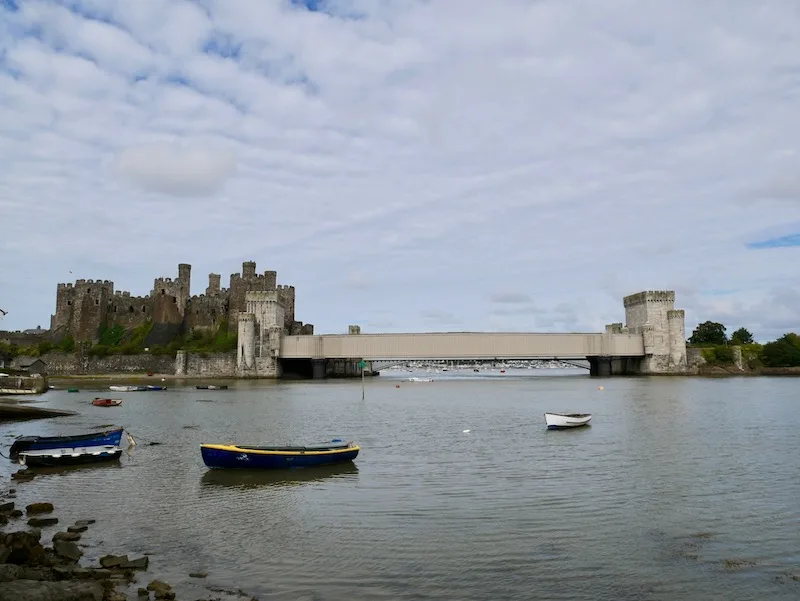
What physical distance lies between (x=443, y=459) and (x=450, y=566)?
1145 cm

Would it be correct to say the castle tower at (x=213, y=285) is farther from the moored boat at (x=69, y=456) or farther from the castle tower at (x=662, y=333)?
the moored boat at (x=69, y=456)

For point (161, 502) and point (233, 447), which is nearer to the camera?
point (161, 502)

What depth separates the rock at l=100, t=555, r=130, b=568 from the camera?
37.8 feet

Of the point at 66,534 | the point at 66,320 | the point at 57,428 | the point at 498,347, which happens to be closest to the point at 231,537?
the point at 66,534

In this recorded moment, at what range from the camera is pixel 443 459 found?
907 inches

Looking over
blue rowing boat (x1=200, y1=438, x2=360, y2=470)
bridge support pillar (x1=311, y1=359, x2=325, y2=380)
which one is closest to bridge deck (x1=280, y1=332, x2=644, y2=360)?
bridge support pillar (x1=311, y1=359, x2=325, y2=380)

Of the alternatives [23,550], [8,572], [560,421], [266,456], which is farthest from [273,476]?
[560,421]

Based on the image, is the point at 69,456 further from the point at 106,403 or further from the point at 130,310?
the point at 130,310

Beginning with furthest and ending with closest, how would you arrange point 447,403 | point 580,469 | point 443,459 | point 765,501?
point 447,403 < point 443,459 < point 580,469 < point 765,501

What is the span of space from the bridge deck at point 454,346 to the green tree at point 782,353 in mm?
25639

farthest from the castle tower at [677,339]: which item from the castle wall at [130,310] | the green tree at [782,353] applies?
the castle wall at [130,310]

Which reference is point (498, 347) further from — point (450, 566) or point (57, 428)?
point (450, 566)

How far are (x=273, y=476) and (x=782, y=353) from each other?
104251 millimetres

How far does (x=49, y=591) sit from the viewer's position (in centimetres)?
862
